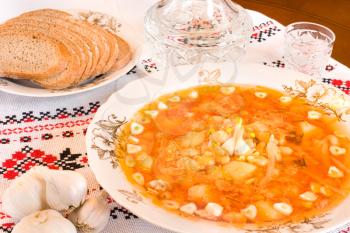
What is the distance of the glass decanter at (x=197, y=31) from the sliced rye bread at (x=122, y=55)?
8 cm

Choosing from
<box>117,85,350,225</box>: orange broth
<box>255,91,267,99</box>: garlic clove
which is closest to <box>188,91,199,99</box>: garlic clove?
<box>117,85,350,225</box>: orange broth

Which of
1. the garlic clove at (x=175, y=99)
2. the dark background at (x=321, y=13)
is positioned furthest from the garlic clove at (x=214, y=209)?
the dark background at (x=321, y=13)

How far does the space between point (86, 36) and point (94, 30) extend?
0.19 ft

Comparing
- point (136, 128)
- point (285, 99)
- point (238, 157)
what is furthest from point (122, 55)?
point (238, 157)

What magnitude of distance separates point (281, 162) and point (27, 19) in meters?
1.01

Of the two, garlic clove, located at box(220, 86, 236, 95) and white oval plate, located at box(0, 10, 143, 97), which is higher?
garlic clove, located at box(220, 86, 236, 95)

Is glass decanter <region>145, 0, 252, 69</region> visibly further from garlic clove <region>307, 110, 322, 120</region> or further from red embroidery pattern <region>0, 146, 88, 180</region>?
red embroidery pattern <region>0, 146, 88, 180</region>

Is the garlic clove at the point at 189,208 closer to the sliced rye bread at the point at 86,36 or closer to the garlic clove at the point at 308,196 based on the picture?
the garlic clove at the point at 308,196

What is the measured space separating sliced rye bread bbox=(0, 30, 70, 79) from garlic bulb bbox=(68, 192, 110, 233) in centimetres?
61

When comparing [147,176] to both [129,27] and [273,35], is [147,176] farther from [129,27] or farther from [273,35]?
[273,35]

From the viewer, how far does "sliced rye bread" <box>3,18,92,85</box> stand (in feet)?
5.77

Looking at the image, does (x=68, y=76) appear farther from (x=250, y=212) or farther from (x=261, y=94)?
(x=250, y=212)

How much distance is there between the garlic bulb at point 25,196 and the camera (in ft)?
3.94

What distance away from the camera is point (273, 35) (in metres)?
2.05
